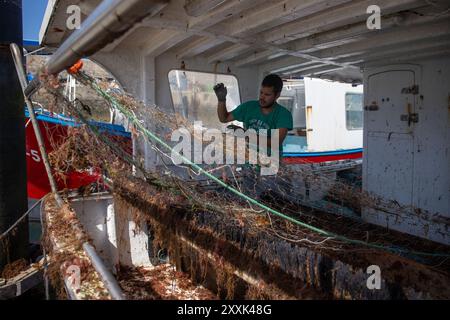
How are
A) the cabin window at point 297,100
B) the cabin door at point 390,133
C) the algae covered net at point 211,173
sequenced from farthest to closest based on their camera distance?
the cabin window at point 297,100 → the cabin door at point 390,133 → the algae covered net at point 211,173

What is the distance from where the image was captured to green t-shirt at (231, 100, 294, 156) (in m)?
4.21

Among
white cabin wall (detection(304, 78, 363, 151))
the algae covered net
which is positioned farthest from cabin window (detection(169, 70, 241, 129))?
white cabin wall (detection(304, 78, 363, 151))

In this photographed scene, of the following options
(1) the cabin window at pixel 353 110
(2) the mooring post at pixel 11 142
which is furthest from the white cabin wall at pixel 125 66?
(1) the cabin window at pixel 353 110

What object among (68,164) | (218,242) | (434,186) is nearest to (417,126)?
(434,186)

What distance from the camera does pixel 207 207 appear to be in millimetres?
2693

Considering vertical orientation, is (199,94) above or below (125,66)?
below

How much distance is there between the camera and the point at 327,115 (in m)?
9.16

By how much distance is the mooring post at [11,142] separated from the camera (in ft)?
12.1

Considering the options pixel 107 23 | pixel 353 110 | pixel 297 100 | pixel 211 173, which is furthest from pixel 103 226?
pixel 353 110

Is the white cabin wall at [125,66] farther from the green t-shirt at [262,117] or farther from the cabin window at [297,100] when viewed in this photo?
the cabin window at [297,100]

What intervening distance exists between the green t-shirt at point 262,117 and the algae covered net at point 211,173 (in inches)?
32.7

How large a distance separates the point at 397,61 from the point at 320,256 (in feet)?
13.2

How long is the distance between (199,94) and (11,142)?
2.71 metres

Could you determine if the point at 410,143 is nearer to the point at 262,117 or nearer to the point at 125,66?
the point at 262,117
